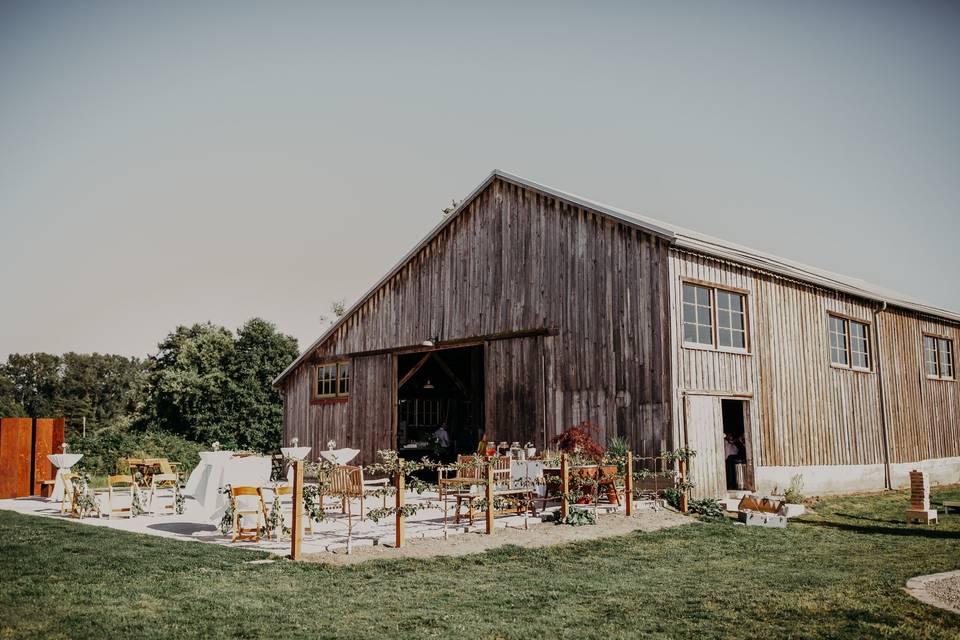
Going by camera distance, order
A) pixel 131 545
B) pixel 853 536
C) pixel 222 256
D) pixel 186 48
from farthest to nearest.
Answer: pixel 222 256 < pixel 186 48 < pixel 853 536 < pixel 131 545

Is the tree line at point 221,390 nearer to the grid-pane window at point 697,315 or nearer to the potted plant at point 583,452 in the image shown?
the potted plant at point 583,452

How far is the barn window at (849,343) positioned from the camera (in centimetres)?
1667

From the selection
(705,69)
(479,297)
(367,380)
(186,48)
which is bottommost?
(367,380)

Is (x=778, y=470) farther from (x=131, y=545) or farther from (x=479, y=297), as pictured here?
(x=131, y=545)

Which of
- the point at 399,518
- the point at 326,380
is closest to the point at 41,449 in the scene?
the point at 326,380

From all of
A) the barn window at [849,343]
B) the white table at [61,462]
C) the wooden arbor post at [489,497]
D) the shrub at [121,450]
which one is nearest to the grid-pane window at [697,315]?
the barn window at [849,343]

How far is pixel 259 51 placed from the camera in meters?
14.8

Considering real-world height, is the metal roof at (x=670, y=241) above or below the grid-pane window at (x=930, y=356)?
above

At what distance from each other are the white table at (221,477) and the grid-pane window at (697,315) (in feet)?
24.5

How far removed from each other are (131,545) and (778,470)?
11.2 m

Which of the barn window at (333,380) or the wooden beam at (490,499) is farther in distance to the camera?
the barn window at (333,380)

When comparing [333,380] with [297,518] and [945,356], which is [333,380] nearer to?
[297,518]

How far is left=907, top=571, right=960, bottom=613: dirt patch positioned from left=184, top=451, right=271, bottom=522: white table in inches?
283

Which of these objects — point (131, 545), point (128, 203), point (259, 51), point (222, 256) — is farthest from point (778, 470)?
point (222, 256)
